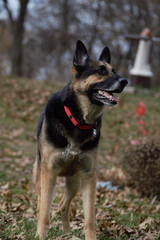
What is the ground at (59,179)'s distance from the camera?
413 cm

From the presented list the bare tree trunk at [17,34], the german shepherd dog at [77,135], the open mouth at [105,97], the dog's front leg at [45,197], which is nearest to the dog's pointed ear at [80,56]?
the german shepherd dog at [77,135]

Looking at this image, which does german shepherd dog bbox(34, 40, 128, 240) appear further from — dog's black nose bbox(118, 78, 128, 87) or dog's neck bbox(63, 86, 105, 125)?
dog's black nose bbox(118, 78, 128, 87)

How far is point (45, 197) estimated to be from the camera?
147 inches

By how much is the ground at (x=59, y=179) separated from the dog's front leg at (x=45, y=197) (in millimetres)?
128

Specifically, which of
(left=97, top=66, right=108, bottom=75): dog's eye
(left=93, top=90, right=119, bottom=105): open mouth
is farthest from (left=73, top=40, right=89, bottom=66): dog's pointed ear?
(left=93, top=90, right=119, bottom=105): open mouth

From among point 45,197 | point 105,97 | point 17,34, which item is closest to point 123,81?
point 105,97

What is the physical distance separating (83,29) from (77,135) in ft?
70.0

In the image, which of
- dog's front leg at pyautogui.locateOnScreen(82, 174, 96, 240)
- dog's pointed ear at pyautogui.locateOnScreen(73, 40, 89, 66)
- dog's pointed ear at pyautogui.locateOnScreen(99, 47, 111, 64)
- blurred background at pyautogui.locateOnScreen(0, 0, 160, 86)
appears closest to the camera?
dog's front leg at pyautogui.locateOnScreen(82, 174, 96, 240)

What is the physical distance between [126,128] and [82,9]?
1325cm

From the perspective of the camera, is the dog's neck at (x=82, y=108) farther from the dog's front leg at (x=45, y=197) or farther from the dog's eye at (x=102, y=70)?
the dog's front leg at (x=45, y=197)

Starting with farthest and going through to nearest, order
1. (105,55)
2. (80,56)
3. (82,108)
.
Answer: (105,55) < (80,56) < (82,108)

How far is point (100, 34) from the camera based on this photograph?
23.3 meters

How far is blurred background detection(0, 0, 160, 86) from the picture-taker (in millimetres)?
22188

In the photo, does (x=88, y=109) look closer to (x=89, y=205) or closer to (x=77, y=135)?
(x=77, y=135)
